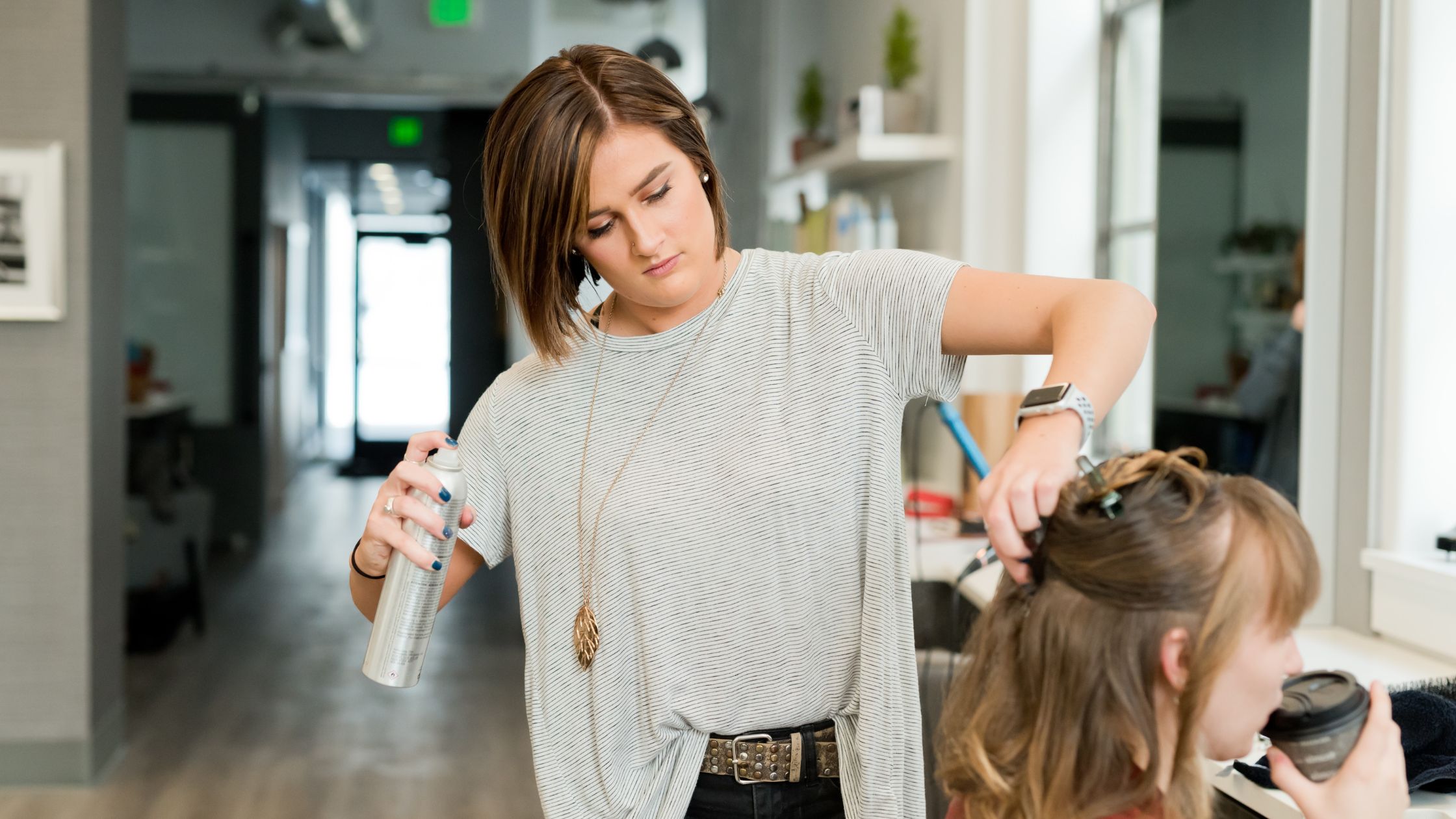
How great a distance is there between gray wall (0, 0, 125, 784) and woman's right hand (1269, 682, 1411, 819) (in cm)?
337

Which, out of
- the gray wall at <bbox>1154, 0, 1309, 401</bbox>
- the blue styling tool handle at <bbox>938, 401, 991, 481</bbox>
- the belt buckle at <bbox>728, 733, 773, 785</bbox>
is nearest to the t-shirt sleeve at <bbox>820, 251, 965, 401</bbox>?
the belt buckle at <bbox>728, 733, 773, 785</bbox>

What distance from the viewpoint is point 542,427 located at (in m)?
1.22

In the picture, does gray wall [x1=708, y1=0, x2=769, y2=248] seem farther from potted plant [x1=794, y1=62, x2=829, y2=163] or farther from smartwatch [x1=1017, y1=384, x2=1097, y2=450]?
smartwatch [x1=1017, y1=384, x2=1097, y2=450]

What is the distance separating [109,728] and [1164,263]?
10.5 ft

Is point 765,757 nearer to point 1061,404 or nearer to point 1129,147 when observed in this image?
point 1061,404

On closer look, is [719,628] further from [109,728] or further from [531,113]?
[109,728]

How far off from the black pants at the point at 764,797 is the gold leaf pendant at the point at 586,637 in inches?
5.7

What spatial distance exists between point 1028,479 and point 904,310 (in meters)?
0.36

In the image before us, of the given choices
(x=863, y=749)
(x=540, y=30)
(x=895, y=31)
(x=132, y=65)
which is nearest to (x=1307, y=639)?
(x=863, y=749)

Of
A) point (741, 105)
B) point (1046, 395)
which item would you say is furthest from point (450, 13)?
point (1046, 395)

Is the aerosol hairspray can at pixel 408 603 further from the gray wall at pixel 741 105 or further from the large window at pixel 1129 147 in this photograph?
the gray wall at pixel 741 105

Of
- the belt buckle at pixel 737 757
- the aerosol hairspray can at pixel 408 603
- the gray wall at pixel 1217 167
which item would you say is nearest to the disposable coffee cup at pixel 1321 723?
the belt buckle at pixel 737 757

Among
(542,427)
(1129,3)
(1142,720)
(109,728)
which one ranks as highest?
(1129,3)

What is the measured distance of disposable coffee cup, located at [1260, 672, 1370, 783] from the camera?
963 mm
